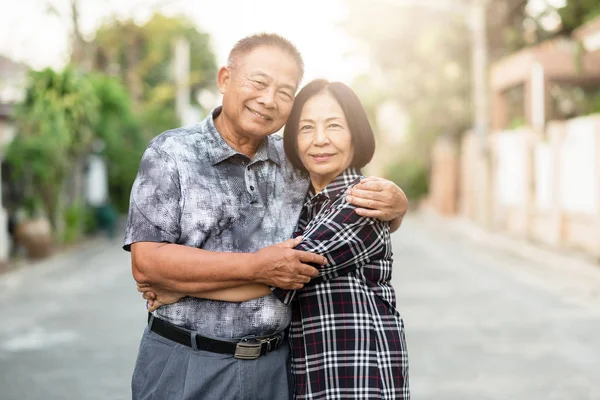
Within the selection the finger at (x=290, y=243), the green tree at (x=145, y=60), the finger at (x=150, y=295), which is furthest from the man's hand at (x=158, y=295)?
the green tree at (x=145, y=60)

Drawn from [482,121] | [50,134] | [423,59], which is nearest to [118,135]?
[50,134]

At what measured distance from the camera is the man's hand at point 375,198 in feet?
Result: 9.11

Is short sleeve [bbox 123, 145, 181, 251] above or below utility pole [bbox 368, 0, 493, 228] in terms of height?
below

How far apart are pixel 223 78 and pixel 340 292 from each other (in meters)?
0.79

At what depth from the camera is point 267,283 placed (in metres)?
2.67

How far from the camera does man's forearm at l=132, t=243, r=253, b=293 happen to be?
2.62 meters

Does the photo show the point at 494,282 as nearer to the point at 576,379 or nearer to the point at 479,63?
the point at 576,379

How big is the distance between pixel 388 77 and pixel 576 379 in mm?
29640

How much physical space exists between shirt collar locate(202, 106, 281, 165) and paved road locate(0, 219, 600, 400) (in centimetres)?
388

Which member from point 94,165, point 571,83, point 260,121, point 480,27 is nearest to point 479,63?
point 480,27

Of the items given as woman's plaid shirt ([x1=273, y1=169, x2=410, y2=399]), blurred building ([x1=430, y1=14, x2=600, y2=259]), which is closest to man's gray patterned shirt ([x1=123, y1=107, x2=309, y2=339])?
woman's plaid shirt ([x1=273, y1=169, x2=410, y2=399])

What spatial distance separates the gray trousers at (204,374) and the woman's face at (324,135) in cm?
60

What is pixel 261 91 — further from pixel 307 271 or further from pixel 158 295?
pixel 158 295

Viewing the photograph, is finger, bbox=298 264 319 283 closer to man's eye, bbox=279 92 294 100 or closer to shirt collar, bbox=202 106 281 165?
shirt collar, bbox=202 106 281 165
